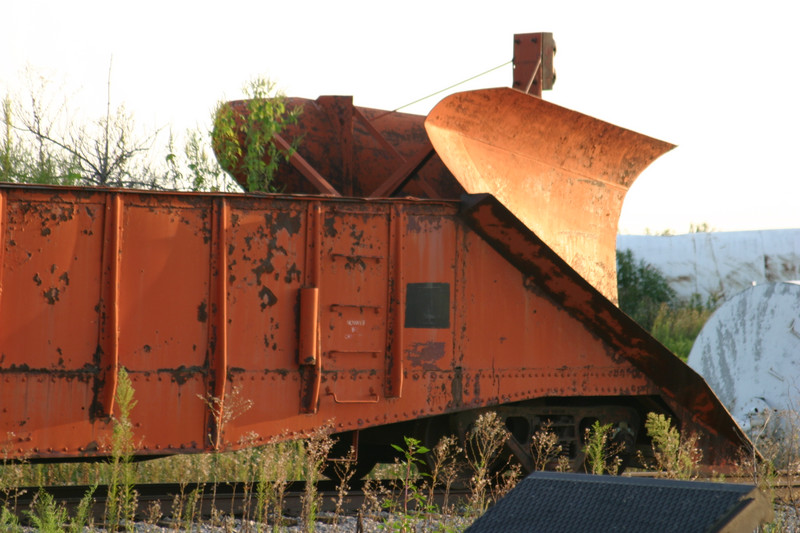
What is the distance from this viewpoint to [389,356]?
6.32 metres

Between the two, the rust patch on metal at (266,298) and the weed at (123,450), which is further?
the rust patch on metal at (266,298)

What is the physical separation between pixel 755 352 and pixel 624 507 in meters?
9.90

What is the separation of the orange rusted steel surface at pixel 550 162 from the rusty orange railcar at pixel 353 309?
0.02 m

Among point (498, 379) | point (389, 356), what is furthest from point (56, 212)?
point (498, 379)

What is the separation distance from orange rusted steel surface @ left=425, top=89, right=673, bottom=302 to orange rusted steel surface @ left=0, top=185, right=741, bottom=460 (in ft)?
1.97

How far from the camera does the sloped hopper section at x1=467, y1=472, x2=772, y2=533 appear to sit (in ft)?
7.50

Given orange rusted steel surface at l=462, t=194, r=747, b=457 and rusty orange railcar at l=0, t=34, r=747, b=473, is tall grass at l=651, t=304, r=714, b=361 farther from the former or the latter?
rusty orange railcar at l=0, t=34, r=747, b=473

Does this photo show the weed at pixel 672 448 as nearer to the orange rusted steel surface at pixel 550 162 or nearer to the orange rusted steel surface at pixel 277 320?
the orange rusted steel surface at pixel 277 320

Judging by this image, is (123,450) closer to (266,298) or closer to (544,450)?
(266,298)

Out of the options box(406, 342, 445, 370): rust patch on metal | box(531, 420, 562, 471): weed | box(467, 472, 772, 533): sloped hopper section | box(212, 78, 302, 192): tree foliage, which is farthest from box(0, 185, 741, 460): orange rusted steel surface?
box(467, 472, 772, 533): sloped hopper section

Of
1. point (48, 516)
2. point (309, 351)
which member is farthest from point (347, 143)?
point (48, 516)

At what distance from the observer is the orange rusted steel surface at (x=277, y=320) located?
5.54 meters

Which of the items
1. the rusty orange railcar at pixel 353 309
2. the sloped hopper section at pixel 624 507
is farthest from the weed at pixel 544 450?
the sloped hopper section at pixel 624 507

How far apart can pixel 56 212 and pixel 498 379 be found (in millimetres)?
3577
